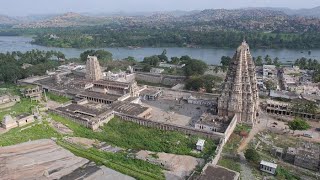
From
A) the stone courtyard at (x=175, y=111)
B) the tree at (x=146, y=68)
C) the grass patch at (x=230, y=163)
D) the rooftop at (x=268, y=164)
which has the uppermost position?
the tree at (x=146, y=68)

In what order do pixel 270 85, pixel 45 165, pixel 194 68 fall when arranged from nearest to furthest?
pixel 45 165, pixel 270 85, pixel 194 68

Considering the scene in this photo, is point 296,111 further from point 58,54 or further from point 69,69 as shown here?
point 58,54

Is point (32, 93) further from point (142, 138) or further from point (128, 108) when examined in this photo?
point (142, 138)

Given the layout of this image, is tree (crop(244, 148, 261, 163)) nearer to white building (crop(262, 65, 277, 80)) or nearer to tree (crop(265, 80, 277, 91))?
tree (crop(265, 80, 277, 91))

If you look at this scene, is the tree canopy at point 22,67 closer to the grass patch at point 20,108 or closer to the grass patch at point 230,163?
the grass patch at point 20,108

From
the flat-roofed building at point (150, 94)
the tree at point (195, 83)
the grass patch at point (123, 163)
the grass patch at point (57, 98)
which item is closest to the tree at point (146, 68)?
the tree at point (195, 83)

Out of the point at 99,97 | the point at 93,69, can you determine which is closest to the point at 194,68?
the point at 93,69
